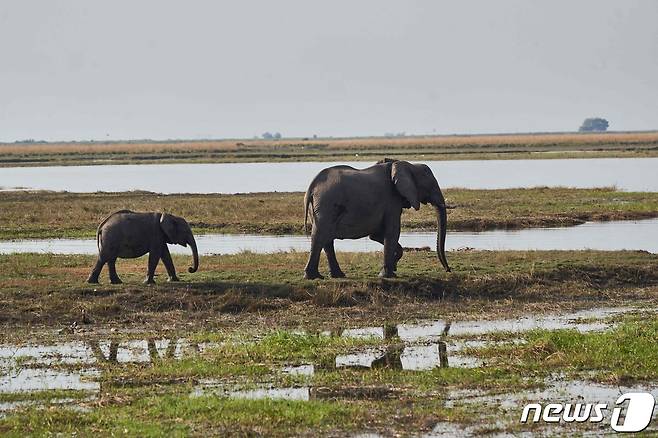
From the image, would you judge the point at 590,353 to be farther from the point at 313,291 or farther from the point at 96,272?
the point at 96,272

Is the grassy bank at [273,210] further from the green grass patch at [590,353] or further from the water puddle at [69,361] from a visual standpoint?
the green grass patch at [590,353]

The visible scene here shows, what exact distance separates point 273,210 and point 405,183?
19.5 meters

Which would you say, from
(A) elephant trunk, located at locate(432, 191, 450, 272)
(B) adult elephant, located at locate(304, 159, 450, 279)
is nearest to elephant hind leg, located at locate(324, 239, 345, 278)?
(B) adult elephant, located at locate(304, 159, 450, 279)

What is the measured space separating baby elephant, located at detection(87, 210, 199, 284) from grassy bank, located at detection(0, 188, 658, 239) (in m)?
13.3

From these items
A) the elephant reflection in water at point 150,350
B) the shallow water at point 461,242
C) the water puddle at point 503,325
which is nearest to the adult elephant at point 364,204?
the water puddle at point 503,325

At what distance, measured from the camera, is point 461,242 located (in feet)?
109

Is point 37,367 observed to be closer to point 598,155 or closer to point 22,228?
point 22,228

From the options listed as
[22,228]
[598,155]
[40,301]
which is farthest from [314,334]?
[598,155]

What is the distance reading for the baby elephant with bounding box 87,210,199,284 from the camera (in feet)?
77.4

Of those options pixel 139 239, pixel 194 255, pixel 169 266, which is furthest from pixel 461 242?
pixel 139 239

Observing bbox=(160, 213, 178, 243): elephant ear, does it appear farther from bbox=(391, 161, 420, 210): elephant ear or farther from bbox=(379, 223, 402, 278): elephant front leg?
bbox=(391, 161, 420, 210): elephant ear

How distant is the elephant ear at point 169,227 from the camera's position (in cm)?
2397

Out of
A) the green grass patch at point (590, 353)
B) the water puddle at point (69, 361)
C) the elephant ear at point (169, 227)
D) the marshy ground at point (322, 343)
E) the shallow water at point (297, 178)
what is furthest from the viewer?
the shallow water at point (297, 178)

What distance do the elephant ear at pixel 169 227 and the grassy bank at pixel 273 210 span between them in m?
13.3
